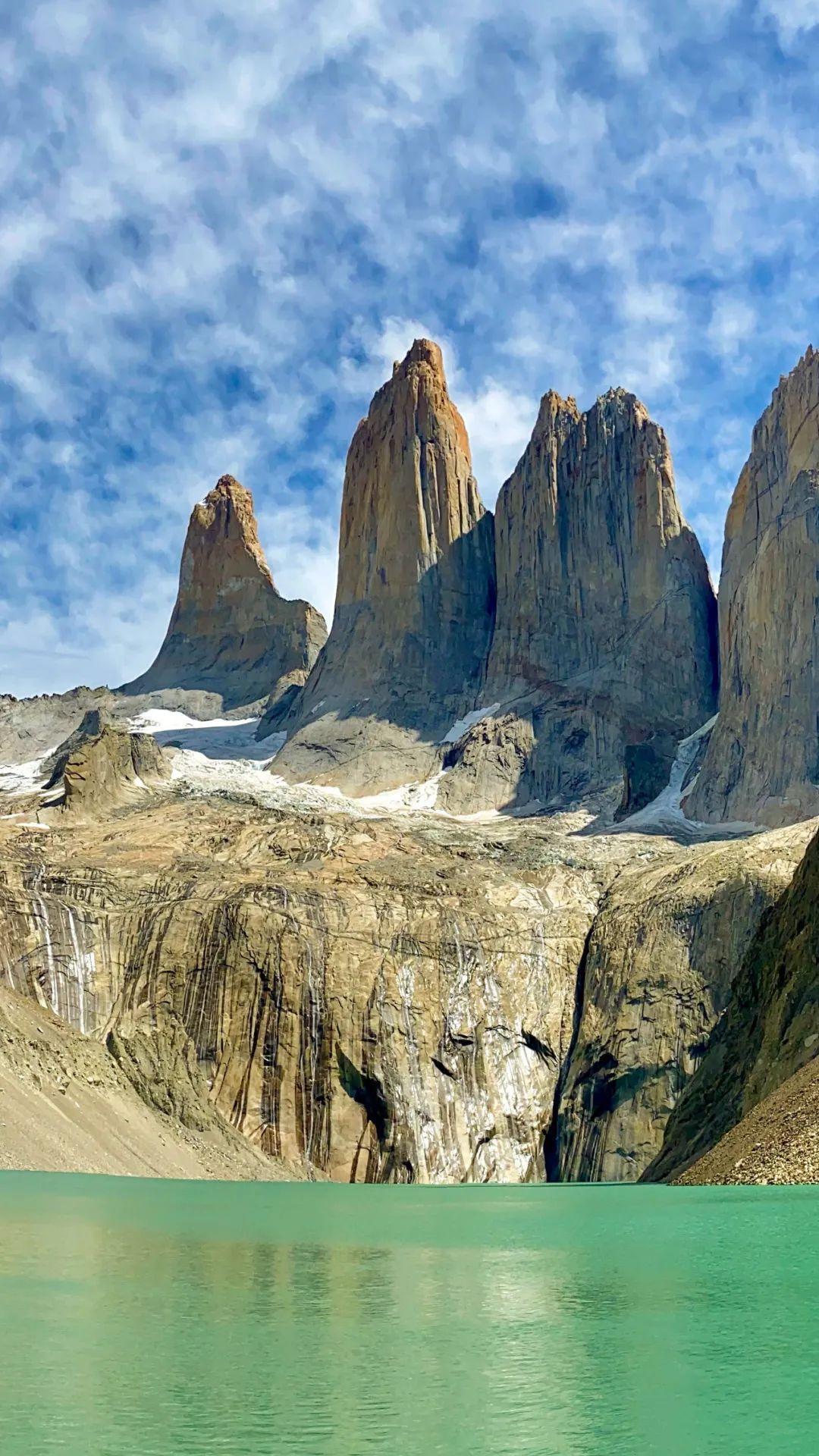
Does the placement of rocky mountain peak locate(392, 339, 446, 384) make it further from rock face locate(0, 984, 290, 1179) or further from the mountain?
rock face locate(0, 984, 290, 1179)

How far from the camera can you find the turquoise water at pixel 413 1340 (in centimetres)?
1250

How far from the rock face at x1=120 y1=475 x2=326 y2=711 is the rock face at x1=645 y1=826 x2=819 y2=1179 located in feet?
437

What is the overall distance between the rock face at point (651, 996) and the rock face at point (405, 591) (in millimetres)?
59803

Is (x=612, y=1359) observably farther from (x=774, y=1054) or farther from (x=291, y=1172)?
(x=291, y=1172)

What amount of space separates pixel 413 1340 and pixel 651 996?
67.5 meters

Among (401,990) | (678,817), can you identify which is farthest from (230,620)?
(401,990)

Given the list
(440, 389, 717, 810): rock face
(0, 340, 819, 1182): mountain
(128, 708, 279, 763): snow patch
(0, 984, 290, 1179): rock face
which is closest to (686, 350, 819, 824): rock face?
(0, 340, 819, 1182): mountain

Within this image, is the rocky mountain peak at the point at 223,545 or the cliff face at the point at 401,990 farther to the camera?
the rocky mountain peak at the point at 223,545

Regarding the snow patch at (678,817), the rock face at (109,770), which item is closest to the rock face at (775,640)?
the snow patch at (678,817)

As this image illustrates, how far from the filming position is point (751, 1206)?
103 feet

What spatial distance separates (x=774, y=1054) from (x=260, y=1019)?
36584 millimetres

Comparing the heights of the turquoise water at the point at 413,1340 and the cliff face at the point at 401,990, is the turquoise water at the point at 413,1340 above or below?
below

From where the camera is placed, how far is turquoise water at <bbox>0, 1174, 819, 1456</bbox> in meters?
12.5

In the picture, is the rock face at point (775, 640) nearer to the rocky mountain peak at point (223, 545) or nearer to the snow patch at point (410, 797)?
the snow patch at point (410, 797)
